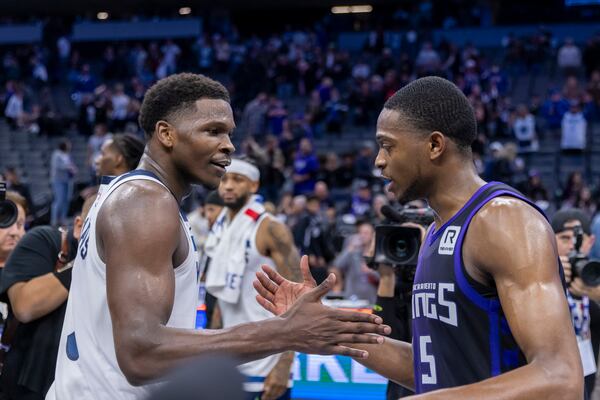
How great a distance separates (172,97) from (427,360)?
1289 millimetres

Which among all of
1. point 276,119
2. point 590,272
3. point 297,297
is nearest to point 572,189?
point 276,119

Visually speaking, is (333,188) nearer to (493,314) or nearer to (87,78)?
(87,78)

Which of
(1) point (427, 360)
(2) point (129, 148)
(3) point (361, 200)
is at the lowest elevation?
(3) point (361, 200)

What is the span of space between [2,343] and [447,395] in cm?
290

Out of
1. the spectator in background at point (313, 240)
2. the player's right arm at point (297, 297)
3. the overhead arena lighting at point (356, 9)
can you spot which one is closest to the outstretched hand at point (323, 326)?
the player's right arm at point (297, 297)

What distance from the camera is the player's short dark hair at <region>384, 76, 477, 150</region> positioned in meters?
3.00

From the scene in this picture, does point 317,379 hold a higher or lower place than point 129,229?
lower

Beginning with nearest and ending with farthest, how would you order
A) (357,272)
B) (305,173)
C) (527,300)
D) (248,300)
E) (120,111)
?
(527,300) < (248,300) < (357,272) < (305,173) < (120,111)

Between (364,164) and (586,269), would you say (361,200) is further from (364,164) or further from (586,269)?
(586,269)

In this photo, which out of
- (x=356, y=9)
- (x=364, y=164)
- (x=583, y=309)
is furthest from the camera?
(x=356, y=9)

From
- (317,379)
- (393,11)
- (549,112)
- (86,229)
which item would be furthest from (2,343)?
(393,11)

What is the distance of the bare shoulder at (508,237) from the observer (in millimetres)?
2564

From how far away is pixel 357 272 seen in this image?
9.92m

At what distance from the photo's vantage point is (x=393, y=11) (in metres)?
25.9
